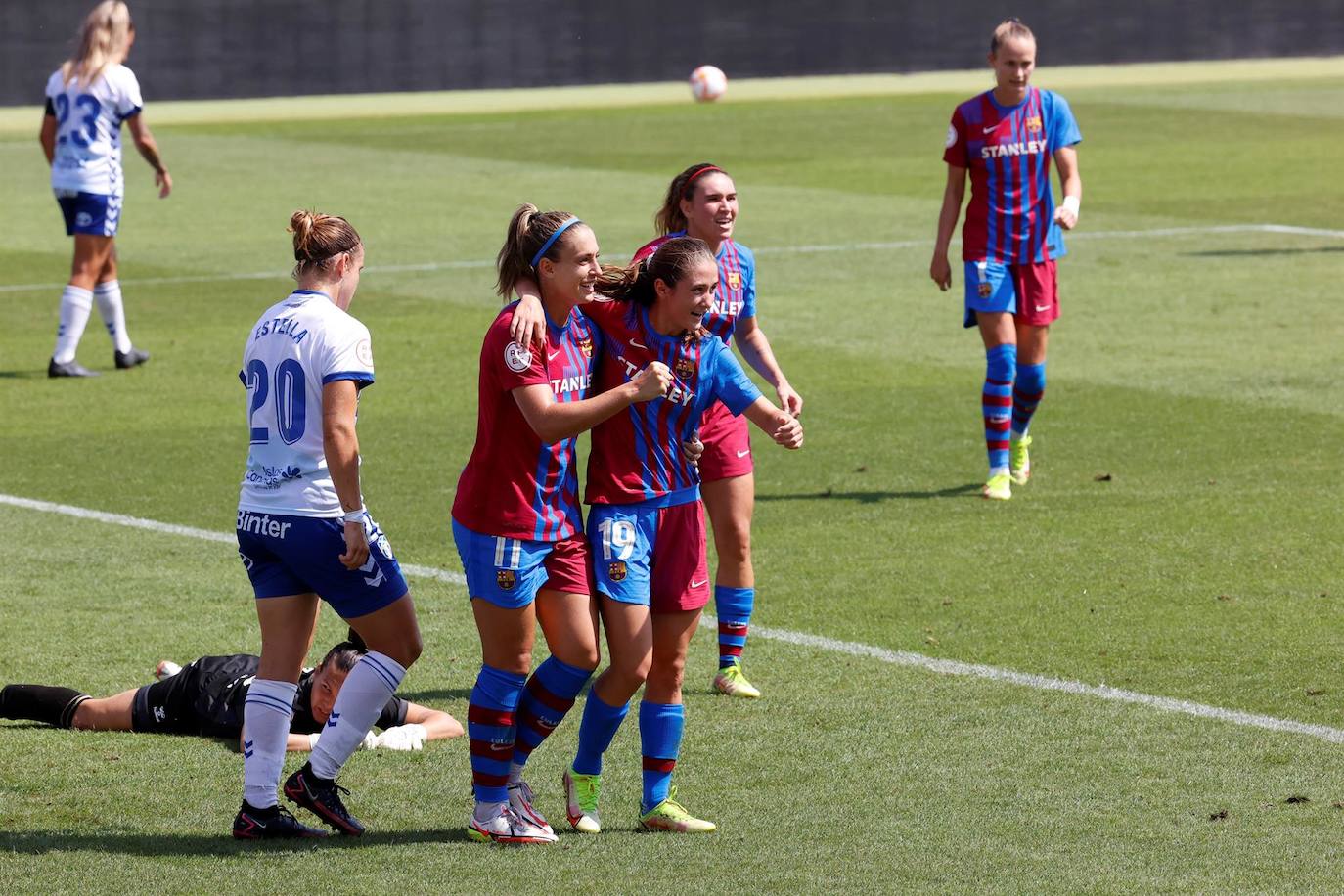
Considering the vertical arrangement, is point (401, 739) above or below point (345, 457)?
below

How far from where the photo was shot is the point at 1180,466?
456 inches

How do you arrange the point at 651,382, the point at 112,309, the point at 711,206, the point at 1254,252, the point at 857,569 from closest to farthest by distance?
the point at 651,382 < the point at 711,206 < the point at 857,569 < the point at 112,309 < the point at 1254,252

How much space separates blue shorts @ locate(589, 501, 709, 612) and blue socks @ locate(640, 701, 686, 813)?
312 millimetres

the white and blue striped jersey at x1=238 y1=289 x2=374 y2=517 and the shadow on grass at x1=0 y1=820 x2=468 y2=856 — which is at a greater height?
the white and blue striped jersey at x1=238 y1=289 x2=374 y2=517

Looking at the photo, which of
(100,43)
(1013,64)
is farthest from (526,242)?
(100,43)

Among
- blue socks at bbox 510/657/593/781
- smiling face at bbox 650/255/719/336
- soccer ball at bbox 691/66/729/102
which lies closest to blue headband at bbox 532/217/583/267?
smiling face at bbox 650/255/719/336

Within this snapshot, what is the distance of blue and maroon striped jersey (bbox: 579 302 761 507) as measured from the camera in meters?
6.05

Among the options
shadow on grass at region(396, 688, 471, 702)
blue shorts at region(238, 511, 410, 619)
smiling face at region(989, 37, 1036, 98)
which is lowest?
shadow on grass at region(396, 688, 471, 702)

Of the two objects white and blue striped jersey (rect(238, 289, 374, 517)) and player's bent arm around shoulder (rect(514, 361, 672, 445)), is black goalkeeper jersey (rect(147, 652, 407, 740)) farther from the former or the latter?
player's bent arm around shoulder (rect(514, 361, 672, 445))

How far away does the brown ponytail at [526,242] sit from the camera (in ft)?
19.3

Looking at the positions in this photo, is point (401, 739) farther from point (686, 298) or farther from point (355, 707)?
point (686, 298)

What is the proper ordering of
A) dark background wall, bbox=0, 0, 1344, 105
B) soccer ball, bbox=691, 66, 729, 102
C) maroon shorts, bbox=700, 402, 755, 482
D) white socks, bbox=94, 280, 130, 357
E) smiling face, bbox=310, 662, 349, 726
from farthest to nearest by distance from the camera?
soccer ball, bbox=691, 66, 729, 102 → dark background wall, bbox=0, 0, 1344, 105 → white socks, bbox=94, 280, 130, 357 → maroon shorts, bbox=700, 402, 755, 482 → smiling face, bbox=310, 662, 349, 726

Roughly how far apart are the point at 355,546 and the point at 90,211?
9626mm

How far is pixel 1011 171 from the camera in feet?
37.1
